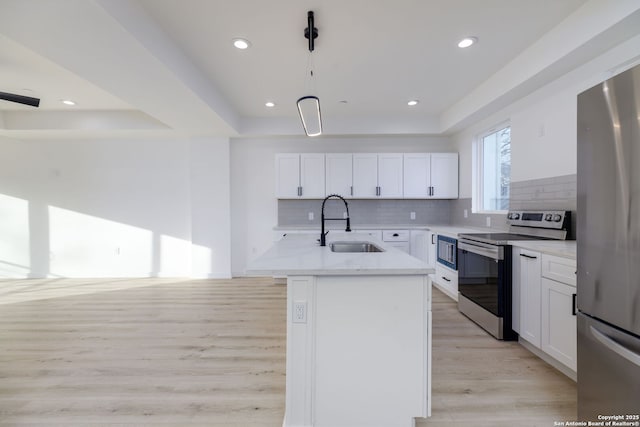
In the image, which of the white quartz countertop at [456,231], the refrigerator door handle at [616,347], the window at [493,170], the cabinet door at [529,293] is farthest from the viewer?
→ the window at [493,170]

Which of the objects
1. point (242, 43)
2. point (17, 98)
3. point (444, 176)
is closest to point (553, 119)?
point (444, 176)

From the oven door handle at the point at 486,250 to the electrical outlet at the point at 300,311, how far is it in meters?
1.96

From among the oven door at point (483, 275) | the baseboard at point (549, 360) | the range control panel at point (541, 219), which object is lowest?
the baseboard at point (549, 360)

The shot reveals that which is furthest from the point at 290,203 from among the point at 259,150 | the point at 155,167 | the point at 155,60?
the point at 155,60

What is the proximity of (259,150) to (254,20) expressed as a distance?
2.93m

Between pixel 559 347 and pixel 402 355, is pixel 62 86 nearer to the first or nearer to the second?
pixel 402 355

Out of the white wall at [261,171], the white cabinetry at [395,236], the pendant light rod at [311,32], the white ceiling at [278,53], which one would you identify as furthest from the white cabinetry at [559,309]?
the white wall at [261,171]

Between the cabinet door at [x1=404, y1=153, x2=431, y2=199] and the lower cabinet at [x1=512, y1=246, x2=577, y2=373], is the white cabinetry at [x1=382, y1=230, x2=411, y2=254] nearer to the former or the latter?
the cabinet door at [x1=404, y1=153, x2=431, y2=199]

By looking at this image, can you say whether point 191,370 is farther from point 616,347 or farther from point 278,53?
point 278,53

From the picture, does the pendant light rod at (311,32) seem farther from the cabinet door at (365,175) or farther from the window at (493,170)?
the window at (493,170)

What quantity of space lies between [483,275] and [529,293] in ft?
1.53

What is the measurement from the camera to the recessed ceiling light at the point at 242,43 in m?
2.50

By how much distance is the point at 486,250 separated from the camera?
8.69 feet

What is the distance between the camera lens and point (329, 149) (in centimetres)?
507
